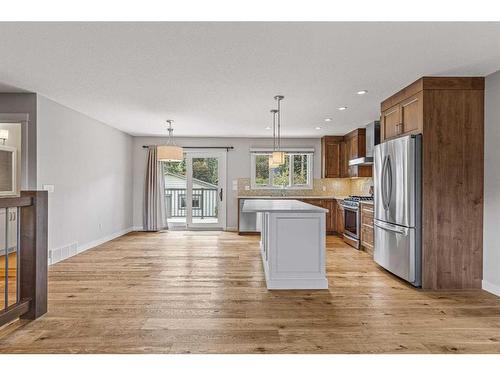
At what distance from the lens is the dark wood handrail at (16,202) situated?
2.34 meters

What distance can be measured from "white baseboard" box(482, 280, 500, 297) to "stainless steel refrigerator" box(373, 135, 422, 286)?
2.16 ft

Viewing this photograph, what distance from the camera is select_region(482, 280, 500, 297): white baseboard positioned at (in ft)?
11.1

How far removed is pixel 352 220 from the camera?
20.5ft

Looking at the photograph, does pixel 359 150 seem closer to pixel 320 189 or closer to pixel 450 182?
pixel 320 189

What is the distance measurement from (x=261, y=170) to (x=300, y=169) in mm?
976

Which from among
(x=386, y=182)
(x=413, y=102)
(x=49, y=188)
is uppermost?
(x=413, y=102)

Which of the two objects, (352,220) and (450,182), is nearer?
(450,182)

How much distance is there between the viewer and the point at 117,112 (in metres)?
5.44

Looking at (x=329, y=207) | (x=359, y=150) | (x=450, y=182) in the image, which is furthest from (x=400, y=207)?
(x=329, y=207)

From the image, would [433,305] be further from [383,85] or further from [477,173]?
[383,85]

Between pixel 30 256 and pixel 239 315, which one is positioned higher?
pixel 30 256

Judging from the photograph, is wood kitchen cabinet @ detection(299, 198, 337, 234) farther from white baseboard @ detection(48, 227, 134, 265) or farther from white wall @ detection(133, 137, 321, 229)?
white baseboard @ detection(48, 227, 134, 265)

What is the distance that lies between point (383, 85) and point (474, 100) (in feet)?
3.17

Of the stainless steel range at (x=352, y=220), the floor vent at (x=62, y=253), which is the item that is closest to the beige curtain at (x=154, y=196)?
the floor vent at (x=62, y=253)
